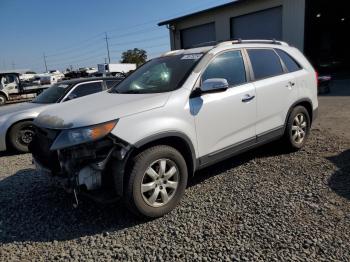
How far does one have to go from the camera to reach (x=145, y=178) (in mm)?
3441

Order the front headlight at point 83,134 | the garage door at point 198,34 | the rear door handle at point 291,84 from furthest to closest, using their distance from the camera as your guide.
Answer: the garage door at point 198,34
the rear door handle at point 291,84
the front headlight at point 83,134

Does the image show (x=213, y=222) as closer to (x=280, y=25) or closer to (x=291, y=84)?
(x=291, y=84)

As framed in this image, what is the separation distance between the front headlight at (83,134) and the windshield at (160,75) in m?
0.94

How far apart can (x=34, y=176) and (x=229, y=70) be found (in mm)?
3321

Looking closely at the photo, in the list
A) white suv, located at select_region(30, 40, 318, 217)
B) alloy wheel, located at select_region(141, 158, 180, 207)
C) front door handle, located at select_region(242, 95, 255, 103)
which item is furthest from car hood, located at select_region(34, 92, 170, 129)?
front door handle, located at select_region(242, 95, 255, 103)

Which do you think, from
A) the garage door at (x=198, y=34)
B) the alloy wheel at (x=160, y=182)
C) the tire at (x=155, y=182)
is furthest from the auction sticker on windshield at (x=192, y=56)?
the garage door at (x=198, y=34)

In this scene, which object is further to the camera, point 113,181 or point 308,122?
point 308,122

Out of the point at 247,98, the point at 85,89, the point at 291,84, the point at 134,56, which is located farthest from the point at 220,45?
the point at 134,56

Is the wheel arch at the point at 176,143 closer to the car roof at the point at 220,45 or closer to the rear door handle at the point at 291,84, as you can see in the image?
the car roof at the point at 220,45

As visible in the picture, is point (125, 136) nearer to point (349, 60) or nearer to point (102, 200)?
point (102, 200)

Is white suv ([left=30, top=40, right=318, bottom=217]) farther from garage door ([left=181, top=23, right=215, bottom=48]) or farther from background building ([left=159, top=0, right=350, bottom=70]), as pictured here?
garage door ([left=181, top=23, right=215, bottom=48])

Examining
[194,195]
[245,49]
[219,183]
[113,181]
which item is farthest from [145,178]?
[245,49]

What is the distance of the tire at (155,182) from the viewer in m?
3.29

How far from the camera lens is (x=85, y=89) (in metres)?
7.48
